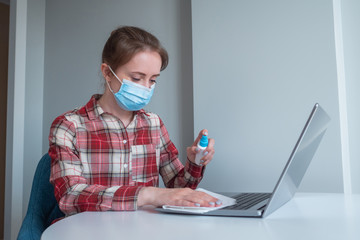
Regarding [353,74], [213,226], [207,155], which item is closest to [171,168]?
[207,155]

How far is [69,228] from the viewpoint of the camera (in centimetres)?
63

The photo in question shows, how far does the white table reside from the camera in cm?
55

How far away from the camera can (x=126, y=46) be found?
3.81 ft

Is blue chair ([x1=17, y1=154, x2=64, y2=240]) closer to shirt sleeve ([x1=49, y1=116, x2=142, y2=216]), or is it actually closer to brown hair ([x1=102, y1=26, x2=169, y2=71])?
shirt sleeve ([x1=49, y1=116, x2=142, y2=216])

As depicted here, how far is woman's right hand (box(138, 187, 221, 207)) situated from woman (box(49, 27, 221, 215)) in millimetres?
199

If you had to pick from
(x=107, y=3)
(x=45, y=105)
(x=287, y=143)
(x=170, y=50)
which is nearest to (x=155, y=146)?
(x=287, y=143)

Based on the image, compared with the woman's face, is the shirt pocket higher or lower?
lower

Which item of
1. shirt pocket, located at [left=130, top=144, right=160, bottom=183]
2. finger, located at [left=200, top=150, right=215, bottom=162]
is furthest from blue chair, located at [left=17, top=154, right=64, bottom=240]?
finger, located at [left=200, top=150, right=215, bottom=162]

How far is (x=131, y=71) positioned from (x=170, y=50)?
2.16 ft

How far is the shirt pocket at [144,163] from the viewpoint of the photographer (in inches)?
48.3

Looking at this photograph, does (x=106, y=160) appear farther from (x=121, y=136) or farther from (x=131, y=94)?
(x=131, y=94)

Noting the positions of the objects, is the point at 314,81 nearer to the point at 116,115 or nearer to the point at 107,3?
the point at 116,115

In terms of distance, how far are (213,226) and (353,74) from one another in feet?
3.70

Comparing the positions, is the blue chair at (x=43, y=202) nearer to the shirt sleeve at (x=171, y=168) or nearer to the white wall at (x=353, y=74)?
the shirt sleeve at (x=171, y=168)
